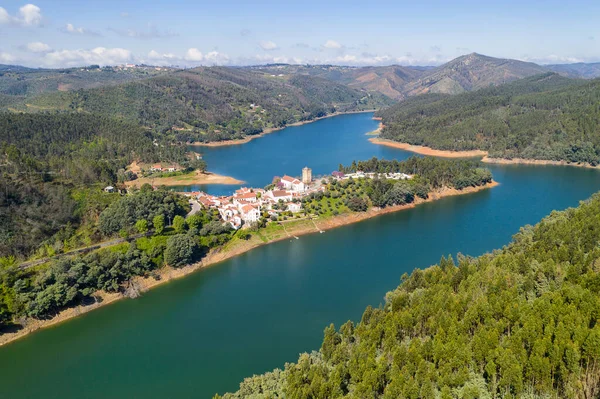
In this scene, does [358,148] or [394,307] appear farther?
[358,148]

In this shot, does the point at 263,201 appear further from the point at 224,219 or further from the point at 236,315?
the point at 236,315

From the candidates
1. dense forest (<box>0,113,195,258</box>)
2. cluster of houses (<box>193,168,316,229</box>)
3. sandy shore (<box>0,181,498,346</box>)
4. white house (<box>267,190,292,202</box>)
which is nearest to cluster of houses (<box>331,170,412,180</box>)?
sandy shore (<box>0,181,498,346</box>)

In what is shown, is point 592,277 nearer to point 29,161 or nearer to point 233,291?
point 233,291

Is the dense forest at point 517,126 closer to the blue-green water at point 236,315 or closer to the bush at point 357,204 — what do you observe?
the blue-green water at point 236,315

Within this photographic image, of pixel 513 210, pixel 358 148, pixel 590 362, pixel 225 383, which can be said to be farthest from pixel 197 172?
pixel 590 362

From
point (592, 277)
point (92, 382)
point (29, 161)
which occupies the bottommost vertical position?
point (92, 382)

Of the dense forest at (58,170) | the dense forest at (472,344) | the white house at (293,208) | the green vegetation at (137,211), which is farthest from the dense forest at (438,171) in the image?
the dense forest at (472,344)
